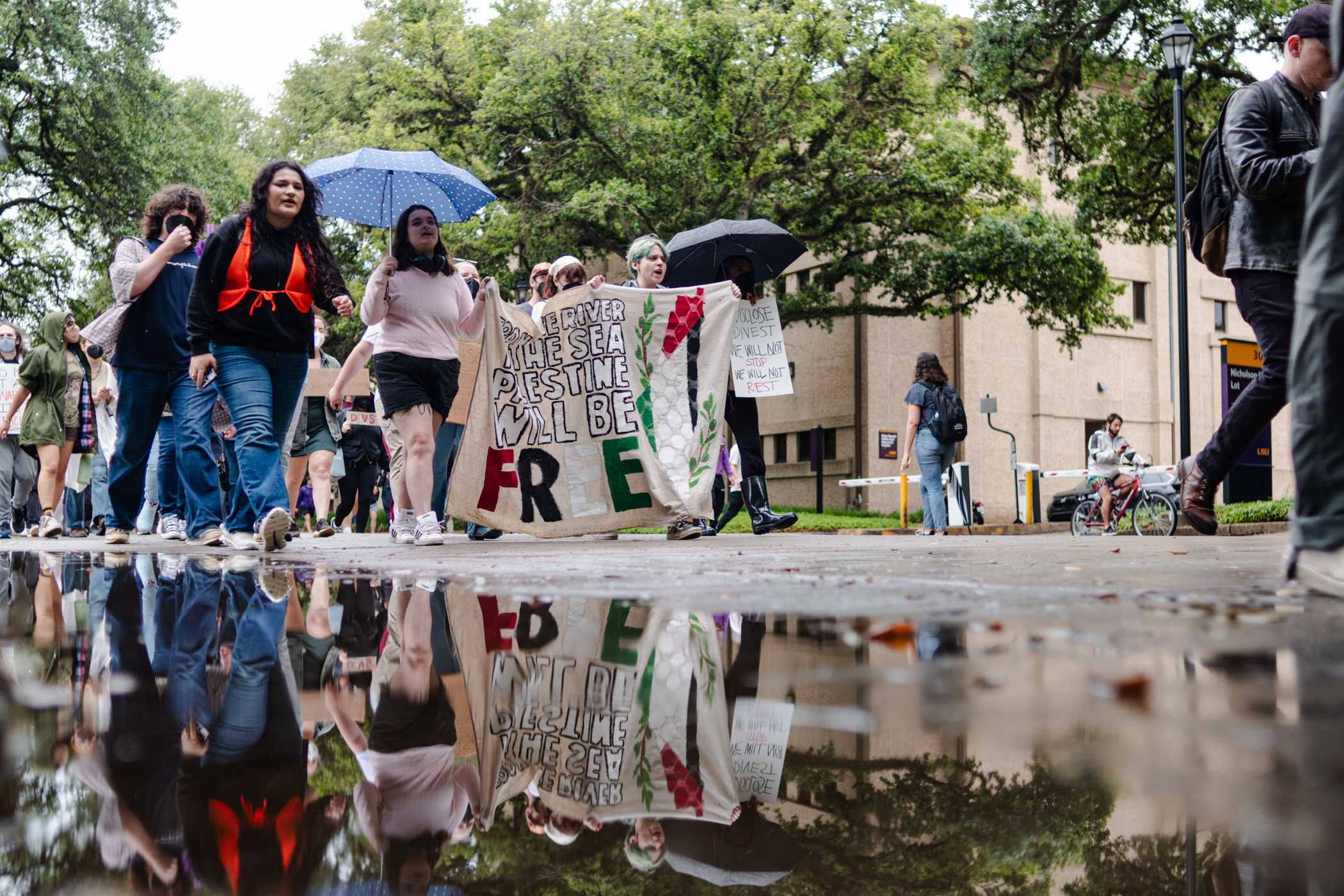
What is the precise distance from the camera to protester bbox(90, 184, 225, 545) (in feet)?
24.4

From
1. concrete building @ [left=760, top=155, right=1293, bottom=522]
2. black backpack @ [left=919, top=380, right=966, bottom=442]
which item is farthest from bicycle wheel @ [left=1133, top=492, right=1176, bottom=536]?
concrete building @ [left=760, top=155, right=1293, bottom=522]

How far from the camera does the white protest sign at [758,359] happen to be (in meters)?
9.12

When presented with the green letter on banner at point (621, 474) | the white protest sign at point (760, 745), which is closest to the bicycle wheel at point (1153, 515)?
the green letter on banner at point (621, 474)

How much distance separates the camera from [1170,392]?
3650 centimetres

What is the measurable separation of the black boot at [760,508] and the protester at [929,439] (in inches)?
169

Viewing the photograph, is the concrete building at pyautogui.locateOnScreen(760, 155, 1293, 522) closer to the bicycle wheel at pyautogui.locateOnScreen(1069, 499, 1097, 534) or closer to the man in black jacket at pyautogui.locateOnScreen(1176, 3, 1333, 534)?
the bicycle wheel at pyautogui.locateOnScreen(1069, 499, 1097, 534)

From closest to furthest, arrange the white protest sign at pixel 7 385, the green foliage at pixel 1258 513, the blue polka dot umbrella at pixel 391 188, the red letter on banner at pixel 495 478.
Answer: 1. the red letter on banner at pixel 495 478
2. the blue polka dot umbrella at pixel 391 188
3. the white protest sign at pixel 7 385
4. the green foliage at pixel 1258 513

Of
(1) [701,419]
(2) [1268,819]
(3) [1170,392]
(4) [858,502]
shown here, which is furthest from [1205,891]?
(3) [1170,392]

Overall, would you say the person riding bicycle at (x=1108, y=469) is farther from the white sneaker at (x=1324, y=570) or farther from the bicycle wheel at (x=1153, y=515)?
the white sneaker at (x=1324, y=570)

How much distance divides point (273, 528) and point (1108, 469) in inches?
475

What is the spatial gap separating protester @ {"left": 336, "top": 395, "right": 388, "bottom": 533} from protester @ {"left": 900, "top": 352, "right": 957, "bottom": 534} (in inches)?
238

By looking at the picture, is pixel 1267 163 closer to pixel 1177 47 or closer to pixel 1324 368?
pixel 1324 368

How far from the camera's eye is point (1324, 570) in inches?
111

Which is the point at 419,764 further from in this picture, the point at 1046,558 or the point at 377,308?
the point at 377,308
